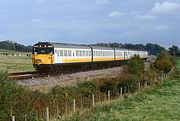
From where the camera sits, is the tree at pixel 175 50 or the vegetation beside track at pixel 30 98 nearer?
the vegetation beside track at pixel 30 98

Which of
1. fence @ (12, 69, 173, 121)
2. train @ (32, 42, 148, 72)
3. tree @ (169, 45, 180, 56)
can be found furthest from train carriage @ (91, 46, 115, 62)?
tree @ (169, 45, 180, 56)

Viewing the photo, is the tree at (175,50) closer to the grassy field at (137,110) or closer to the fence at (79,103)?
the fence at (79,103)

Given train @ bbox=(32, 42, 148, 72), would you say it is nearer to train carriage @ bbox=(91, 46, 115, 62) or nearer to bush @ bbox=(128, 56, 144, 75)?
train carriage @ bbox=(91, 46, 115, 62)

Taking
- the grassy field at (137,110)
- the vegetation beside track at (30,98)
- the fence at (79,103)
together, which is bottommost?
the grassy field at (137,110)

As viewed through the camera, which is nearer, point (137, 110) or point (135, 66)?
point (137, 110)

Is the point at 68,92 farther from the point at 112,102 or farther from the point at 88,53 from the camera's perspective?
the point at 88,53

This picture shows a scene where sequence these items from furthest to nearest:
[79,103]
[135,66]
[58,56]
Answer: [135,66], [58,56], [79,103]

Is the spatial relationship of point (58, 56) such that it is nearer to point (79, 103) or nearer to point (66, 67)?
point (66, 67)

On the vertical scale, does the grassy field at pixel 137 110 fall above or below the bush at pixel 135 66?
Answer: below

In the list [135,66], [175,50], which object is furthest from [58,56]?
[175,50]

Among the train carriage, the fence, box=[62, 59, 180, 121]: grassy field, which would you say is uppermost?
the train carriage

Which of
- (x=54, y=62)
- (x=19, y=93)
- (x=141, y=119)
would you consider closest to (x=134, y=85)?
(x=54, y=62)

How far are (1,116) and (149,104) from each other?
13.5 m

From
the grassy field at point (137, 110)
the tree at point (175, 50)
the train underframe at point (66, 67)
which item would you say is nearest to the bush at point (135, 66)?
the train underframe at point (66, 67)
